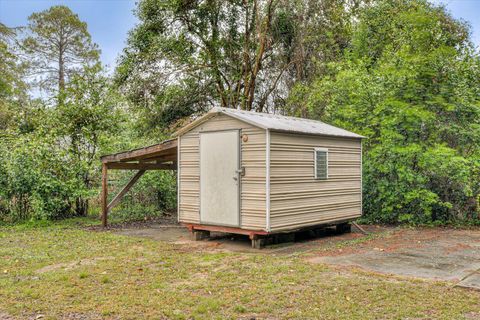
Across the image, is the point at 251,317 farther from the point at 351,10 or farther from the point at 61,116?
the point at 351,10

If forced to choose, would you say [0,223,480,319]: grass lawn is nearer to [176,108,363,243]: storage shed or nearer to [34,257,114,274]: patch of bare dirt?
[34,257,114,274]: patch of bare dirt

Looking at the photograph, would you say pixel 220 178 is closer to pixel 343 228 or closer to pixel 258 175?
Answer: pixel 258 175

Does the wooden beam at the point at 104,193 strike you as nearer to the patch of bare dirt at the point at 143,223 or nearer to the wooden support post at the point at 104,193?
the wooden support post at the point at 104,193

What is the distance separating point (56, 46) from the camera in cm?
2591

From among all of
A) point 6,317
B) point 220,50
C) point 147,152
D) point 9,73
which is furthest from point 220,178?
point 9,73

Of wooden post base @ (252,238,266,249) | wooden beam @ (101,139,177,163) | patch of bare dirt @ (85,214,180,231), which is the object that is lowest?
patch of bare dirt @ (85,214,180,231)

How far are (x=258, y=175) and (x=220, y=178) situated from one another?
0.93 metres

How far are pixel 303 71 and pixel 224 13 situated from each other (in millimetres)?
3870

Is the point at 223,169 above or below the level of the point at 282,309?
above

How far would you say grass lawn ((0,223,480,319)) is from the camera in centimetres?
428

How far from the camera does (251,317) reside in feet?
13.6

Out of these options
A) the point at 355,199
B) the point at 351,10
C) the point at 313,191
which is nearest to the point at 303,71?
the point at 351,10

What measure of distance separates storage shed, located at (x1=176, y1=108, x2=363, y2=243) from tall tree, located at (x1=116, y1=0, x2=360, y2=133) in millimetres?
7779

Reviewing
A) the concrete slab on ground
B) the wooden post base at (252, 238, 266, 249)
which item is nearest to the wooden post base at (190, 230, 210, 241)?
the wooden post base at (252, 238, 266, 249)
